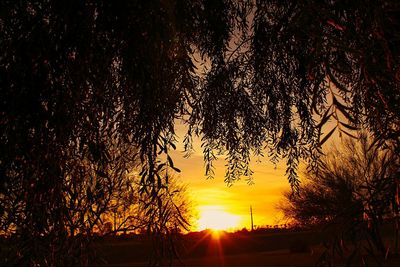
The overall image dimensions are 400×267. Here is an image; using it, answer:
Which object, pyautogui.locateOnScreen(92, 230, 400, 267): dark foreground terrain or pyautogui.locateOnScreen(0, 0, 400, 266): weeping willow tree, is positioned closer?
pyautogui.locateOnScreen(0, 0, 400, 266): weeping willow tree

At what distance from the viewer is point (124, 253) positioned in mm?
31703

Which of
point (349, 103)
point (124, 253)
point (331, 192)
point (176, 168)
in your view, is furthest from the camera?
point (124, 253)

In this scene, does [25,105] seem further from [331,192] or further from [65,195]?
[331,192]

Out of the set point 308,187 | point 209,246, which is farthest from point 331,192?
point 209,246

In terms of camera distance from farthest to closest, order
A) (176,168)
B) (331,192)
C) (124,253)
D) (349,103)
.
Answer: (124,253) → (331,192) → (349,103) → (176,168)

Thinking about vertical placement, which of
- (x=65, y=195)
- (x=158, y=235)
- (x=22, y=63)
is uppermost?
(x=22, y=63)

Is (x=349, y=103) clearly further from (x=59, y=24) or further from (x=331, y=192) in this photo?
(x=331, y=192)

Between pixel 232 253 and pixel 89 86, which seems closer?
pixel 89 86

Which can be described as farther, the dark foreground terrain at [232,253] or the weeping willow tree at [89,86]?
the dark foreground terrain at [232,253]

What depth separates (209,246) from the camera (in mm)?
33000

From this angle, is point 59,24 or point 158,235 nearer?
point 59,24

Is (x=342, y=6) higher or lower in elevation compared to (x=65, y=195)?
higher

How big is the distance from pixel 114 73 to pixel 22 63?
58 centimetres

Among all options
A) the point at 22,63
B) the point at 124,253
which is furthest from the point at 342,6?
the point at 124,253
